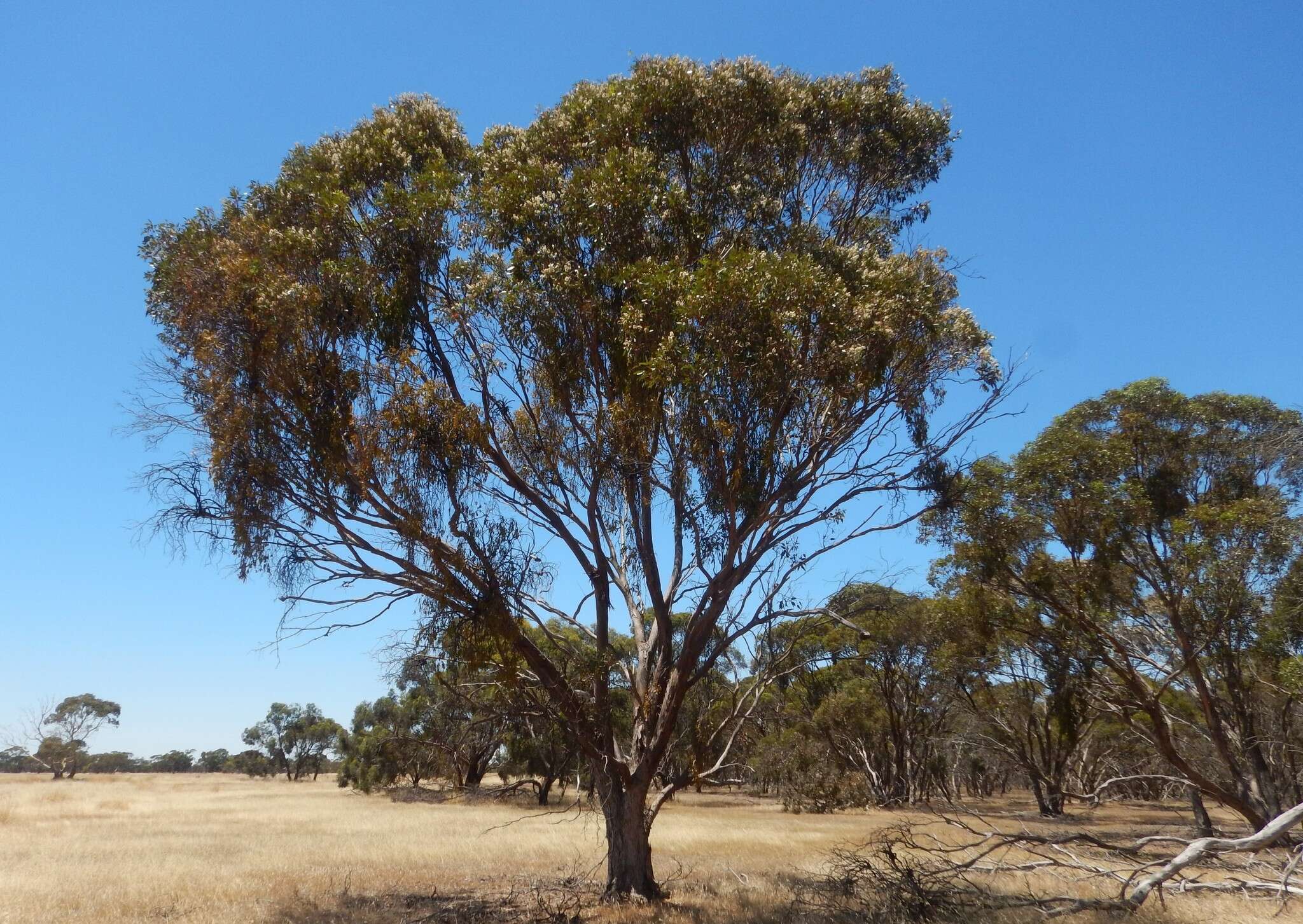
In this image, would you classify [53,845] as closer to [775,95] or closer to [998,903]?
[998,903]

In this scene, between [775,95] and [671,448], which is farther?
[775,95]

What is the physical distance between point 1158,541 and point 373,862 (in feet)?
68.7

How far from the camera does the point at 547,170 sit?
1195 cm

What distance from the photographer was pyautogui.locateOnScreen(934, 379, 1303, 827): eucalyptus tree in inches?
793

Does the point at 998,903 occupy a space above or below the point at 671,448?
below

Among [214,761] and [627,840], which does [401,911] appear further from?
[214,761]

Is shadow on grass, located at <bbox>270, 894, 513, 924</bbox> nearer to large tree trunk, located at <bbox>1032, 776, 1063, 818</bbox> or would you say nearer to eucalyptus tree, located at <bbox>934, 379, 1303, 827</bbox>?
eucalyptus tree, located at <bbox>934, 379, 1303, 827</bbox>

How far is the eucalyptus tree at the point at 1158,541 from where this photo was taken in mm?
20141

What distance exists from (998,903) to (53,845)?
22251mm

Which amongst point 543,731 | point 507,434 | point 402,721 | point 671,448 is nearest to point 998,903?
point 671,448

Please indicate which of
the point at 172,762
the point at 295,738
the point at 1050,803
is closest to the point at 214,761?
the point at 172,762

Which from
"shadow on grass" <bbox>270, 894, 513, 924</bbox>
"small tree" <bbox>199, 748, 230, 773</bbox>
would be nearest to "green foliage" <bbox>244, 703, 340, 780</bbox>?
"small tree" <bbox>199, 748, 230, 773</bbox>

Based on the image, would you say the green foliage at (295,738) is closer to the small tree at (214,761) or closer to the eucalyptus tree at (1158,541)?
the small tree at (214,761)

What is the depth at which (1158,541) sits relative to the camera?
22578 millimetres
